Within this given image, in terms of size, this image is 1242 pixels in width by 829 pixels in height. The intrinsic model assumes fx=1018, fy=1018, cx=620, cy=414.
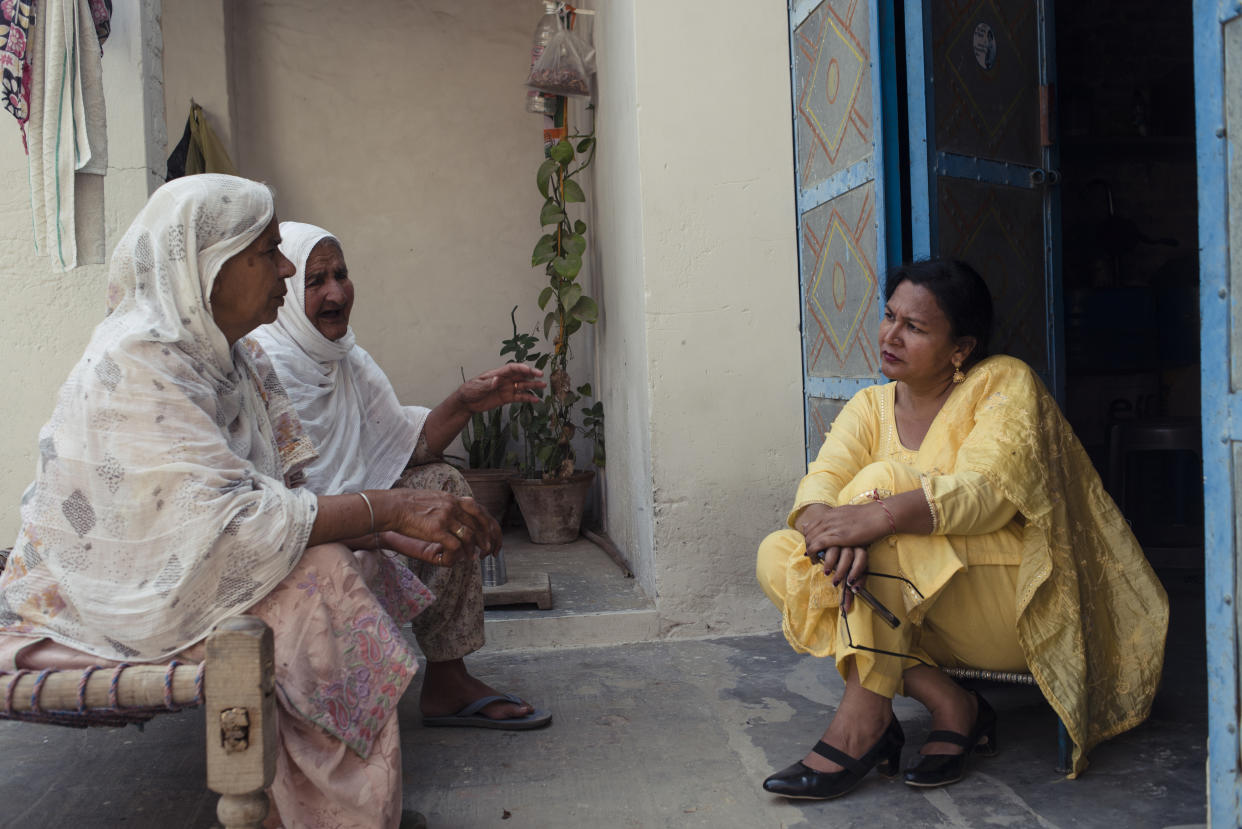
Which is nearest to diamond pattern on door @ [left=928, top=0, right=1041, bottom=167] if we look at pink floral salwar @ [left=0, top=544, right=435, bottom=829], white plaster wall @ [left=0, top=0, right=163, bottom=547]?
pink floral salwar @ [left=0, top=544, right=435, bottom=829]

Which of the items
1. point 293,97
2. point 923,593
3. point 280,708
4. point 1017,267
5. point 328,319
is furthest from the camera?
point 293,97

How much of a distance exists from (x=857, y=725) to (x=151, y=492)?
157 centimetres

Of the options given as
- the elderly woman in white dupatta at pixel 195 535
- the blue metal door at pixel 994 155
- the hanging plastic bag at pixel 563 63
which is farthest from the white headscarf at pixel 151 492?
the hanging plastic bag at pixel 563 63

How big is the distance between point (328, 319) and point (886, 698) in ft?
5.90

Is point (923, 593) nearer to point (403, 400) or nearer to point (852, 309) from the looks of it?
point (852, 309)

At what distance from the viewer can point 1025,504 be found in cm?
226

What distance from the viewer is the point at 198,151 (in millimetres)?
5258

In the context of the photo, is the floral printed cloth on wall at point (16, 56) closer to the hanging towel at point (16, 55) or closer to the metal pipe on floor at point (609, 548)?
the hanging towel at point (16, 55)

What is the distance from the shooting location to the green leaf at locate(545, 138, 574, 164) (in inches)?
188

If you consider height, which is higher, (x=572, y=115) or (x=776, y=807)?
(x=572, y=115)

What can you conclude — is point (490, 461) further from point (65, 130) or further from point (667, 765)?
point (667, 765)

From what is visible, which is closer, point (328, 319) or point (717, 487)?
point (328, 319)

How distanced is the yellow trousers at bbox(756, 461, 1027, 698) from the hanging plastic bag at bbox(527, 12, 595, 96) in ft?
9.47

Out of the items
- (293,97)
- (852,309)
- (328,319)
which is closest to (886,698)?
(852,309)
